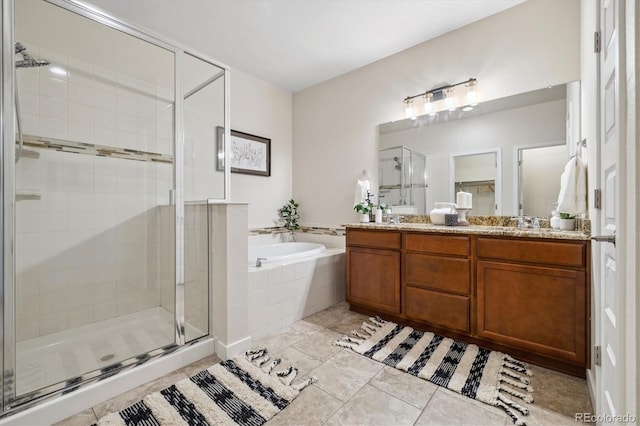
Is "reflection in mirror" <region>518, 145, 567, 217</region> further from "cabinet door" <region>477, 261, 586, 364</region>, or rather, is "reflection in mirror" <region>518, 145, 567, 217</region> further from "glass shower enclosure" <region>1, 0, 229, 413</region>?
"glass shower enclosure" <region>1, 0, 229, 413</region>

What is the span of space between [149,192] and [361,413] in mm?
2276

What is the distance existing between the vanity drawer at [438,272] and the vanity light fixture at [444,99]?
1418 mm

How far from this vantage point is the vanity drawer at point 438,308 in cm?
202

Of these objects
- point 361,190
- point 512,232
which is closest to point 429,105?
point 361,190

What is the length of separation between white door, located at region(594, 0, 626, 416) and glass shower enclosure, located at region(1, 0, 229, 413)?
207cm

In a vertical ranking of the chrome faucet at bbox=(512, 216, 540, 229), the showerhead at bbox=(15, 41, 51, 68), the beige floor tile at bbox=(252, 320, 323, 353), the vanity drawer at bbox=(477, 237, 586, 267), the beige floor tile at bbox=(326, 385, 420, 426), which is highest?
the showerhead at bbox=(15, 41, 51, 68)

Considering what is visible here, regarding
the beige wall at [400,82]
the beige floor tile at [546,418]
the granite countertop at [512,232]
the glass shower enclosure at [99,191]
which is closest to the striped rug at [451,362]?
the beige floor tile at [546,418]

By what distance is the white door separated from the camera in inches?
31.2

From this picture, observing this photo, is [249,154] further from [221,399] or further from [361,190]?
[221,399]

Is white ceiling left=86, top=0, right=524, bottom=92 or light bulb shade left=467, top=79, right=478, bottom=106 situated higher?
white ceiling left=86, top=0, right=524, bottom=92

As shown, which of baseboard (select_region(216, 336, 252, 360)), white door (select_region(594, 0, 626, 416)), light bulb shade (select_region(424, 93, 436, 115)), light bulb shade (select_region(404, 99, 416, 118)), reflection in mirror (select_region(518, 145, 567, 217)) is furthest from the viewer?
light bulb shade (select_region(404, 99, 416, 118))

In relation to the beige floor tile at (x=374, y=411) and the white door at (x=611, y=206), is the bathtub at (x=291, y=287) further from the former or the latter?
the white door at (x=611, y=206)

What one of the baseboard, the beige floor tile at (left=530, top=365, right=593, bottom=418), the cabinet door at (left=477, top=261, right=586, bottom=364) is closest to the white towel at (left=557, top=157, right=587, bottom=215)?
the cabinet door at (left=477, top=261, right=586, bottom=364)

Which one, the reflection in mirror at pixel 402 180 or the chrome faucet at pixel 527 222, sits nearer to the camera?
the chrome faucet at pixel 527 222
